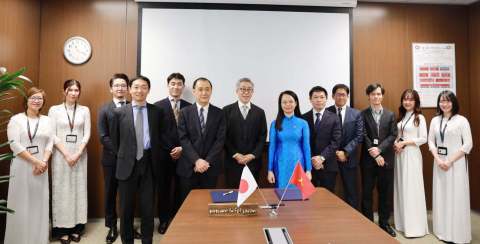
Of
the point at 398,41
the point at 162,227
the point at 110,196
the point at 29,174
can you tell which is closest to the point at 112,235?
the point at 110,196

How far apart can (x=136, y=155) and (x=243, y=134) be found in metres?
1.13

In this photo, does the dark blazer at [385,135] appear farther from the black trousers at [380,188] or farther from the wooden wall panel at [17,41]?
the wooden wall panel at [17,41]

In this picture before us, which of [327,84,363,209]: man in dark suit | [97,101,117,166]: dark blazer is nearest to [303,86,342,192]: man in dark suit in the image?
[327,84,363,209]: man in dark suit

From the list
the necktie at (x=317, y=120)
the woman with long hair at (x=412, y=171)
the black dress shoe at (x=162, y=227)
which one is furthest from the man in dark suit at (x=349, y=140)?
the black dress shoe at (x=162, y=227)

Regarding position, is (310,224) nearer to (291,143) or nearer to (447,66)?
(291,143)

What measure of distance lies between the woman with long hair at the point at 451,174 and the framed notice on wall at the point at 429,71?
3.04 ft

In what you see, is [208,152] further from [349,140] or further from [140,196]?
[349,140]

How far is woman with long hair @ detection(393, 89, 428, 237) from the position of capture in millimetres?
3420

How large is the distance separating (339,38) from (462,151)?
202cm

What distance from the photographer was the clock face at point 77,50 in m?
3.94

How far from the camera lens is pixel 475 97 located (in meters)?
4.20

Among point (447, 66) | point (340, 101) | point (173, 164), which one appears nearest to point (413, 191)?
point (340, 101)

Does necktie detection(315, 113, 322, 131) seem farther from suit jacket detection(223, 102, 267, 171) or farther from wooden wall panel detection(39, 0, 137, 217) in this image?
wooden wall panel detection(39, 0, 137, 217)

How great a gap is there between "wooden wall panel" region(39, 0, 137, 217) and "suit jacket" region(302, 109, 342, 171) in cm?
260
